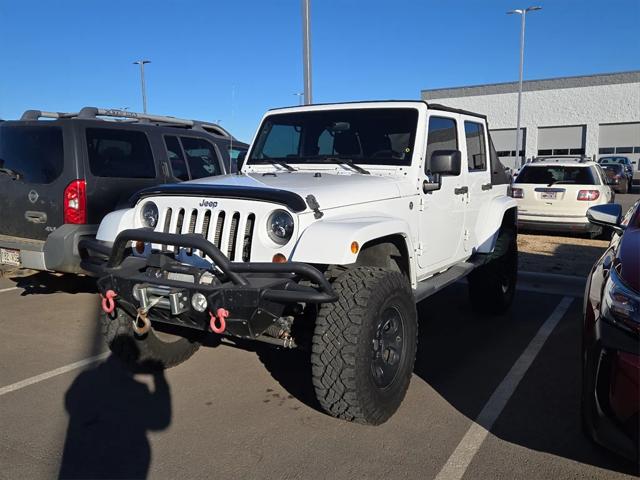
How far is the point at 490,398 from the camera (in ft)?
12.6

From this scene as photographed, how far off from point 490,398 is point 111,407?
2.55 m

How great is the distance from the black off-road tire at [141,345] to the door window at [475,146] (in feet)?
10.3

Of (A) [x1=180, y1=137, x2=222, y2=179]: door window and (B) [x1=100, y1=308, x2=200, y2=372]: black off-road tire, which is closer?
(B) [x1=100, y1=308, x2=200, y2=372]: black off-road tire

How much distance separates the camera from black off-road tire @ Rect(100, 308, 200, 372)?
390 cm

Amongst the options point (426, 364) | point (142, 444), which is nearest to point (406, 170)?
point (426, 364)

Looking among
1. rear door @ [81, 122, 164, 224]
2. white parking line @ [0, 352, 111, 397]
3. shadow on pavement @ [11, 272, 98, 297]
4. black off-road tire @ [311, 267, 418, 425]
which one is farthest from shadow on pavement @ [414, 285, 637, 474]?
shadow on pavement @ [11, 272, 98, 297]

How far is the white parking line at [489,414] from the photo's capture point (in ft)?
9.69

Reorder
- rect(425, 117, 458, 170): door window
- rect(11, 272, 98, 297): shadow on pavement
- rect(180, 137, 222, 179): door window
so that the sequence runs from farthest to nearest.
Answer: rect(180, 137, 222, 179): door window < rect(11, 272, 98, 297): shadow on pavement < rect(425, 117, 458, 170): door window

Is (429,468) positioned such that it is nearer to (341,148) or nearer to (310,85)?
(341,148)

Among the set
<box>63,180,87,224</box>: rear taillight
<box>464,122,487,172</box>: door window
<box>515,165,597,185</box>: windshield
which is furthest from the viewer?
<box>515,165,597,185</box>: windshield

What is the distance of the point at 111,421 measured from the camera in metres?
3.46

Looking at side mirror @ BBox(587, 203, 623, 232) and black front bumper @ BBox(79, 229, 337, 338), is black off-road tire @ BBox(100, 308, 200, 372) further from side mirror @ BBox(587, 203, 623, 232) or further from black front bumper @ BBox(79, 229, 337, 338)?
side mirror @ BBox(587, 203, 623, 232)

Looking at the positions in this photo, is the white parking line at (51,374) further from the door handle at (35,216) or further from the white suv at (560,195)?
the white suv at (560,195)

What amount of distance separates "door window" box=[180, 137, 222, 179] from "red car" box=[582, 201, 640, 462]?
5370mm
